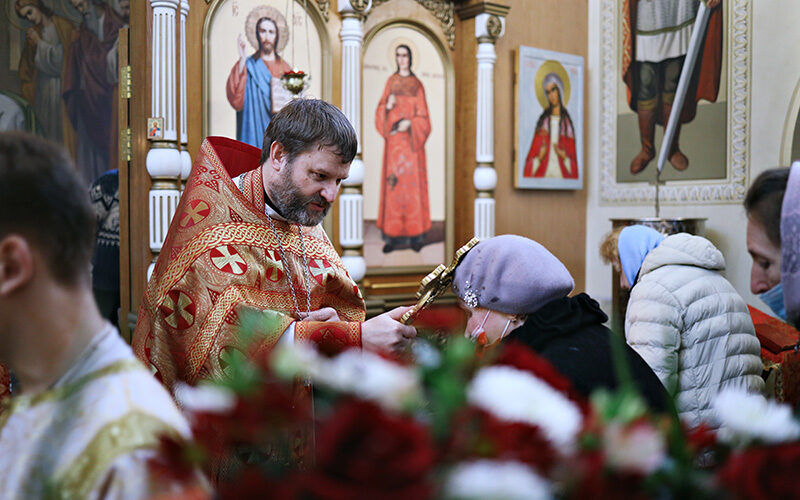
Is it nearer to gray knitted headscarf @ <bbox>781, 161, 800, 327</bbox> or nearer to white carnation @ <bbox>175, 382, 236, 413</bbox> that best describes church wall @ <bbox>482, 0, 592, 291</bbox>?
gray knitted headscarf @ <bbox>781, 161, 800, 327</bbox>

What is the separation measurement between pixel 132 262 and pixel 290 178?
7.92ft

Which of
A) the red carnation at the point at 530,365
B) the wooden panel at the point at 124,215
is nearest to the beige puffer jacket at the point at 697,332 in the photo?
the red carnation at the point at 530,365

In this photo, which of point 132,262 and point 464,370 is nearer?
point 464,370

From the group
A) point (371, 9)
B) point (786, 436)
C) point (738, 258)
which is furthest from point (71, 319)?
point (738, 258)

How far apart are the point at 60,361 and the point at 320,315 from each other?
1.49 m

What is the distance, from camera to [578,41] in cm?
712

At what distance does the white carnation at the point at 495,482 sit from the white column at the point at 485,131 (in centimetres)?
554

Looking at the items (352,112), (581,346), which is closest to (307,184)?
Answer: (581,346)

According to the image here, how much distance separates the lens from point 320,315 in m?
2.59

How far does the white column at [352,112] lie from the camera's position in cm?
542

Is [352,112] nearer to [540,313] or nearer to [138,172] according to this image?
[138,172]

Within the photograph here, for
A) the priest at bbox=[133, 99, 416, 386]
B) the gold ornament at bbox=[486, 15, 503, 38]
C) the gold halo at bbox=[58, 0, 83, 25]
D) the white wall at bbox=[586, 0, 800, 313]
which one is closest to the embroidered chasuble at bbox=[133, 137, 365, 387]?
the priest at bbox=[133, 99, 416, 386]

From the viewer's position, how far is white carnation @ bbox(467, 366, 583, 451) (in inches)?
28.1

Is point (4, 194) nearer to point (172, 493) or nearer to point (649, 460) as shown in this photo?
point (172, 493)
